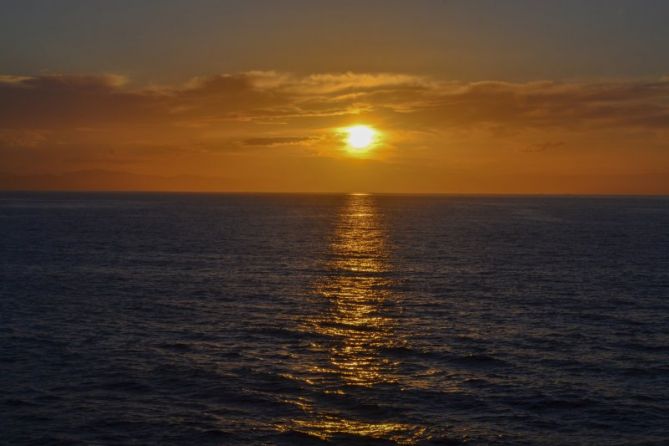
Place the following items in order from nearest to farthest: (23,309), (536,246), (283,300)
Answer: (23,309) → (283,300) → (536,246)

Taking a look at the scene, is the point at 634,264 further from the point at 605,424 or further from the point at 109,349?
the point at 109,349

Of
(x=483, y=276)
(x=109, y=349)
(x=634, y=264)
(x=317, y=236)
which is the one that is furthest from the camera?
(x=317, y=236)

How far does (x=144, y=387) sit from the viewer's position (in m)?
41.6

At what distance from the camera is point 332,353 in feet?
163

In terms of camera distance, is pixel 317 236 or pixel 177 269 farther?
pixel 317 236

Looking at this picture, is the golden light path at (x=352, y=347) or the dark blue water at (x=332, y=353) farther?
the dark blue water at (x=332, y=353)

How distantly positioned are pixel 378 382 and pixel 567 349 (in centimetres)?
1759

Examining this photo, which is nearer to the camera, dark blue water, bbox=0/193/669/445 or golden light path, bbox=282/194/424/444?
golden light path, bbox=282/194/424/444

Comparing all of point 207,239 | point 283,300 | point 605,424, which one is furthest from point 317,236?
point 605,424

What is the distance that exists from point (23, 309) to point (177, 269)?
31.4 metres

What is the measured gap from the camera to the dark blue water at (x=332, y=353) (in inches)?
1426

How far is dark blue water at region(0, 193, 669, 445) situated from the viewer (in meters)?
36.2

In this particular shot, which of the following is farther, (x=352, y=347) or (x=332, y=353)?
(x=352, y=347)

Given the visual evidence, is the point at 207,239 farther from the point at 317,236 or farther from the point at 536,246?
the point at 536,246
